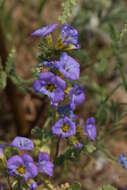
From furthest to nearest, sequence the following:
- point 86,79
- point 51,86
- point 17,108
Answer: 1. point 17,108
2. point 86,79
3. point 51,86

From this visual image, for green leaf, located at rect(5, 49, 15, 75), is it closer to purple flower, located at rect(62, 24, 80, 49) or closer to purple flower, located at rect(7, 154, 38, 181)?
purple flower, located at rect(62, 24, 80, 49)

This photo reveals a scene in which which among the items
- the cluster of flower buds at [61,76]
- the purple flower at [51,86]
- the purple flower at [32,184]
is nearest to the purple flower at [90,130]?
the cluster of flower buds at [61,76]

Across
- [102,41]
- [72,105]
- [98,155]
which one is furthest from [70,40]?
[102,41]

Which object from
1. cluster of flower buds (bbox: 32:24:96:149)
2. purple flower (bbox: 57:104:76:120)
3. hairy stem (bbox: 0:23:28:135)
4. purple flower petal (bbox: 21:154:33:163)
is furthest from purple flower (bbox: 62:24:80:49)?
hairy stem (bbox: 0:23:28:135)

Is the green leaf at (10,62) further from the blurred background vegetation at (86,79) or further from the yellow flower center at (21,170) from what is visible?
the yellow flower center at (21,170)

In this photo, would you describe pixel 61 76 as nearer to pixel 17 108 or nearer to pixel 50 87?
pixel 50 87

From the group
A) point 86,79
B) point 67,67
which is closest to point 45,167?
point 67,67
